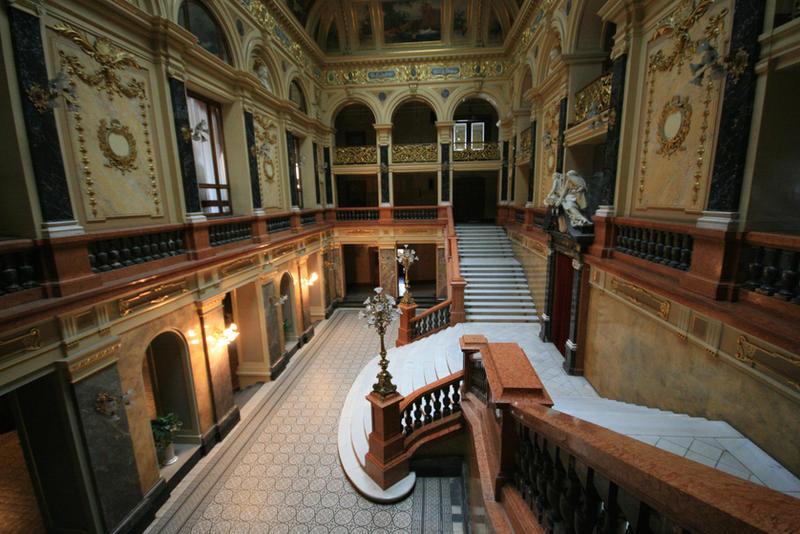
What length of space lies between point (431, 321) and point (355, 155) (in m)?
9.21

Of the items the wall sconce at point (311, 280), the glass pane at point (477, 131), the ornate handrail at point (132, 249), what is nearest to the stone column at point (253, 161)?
the ornate handrail at point (132, 249)

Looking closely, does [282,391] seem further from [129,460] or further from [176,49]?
[176,49]

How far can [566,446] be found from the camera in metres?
1.73

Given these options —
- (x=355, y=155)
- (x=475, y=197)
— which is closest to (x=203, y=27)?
(x=355, y=155)

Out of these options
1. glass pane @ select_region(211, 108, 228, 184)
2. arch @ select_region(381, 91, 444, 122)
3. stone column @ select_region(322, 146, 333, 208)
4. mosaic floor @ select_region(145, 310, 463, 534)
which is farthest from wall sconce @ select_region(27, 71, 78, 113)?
arch @ select_region(381, 91, 444, 122)

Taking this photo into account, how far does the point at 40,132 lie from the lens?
3918mm

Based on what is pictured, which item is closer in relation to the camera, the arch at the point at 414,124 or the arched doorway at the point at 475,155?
the arched doorway at the point at 475,155

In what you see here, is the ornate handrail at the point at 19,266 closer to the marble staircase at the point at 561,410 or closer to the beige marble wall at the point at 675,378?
the marble staircase at the point at 561,410

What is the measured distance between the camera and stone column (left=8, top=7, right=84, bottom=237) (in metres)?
3.73

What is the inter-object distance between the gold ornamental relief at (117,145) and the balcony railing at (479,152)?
12.3 metres

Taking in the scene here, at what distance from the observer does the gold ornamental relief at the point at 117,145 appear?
4.82 metres

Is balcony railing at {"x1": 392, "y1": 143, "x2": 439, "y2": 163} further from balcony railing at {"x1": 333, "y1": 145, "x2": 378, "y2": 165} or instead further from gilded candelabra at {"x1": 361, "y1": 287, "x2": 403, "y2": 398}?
gilded candelabra at {"x1": 361, "y1": 287, "x2": 403, "y2": 398}

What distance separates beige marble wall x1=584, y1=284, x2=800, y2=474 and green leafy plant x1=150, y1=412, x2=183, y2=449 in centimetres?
730

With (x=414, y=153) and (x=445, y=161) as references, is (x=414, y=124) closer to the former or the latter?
(x=414, y=153)
